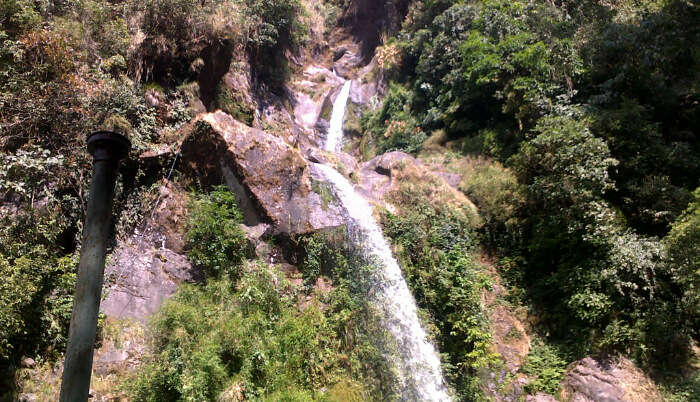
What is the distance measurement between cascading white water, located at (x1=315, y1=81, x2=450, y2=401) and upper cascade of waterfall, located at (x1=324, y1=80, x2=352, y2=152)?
9.28 metres

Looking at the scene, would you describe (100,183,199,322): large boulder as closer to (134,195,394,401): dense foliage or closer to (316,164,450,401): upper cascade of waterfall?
(134,195,394,401): dense foliage

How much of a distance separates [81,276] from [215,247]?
687cm

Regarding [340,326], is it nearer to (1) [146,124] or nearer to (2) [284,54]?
(1) [146,124]

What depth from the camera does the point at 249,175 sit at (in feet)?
34.5

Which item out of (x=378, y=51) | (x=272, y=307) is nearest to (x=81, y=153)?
(x=272, y=307)

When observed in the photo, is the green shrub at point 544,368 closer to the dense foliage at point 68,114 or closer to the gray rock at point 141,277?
the dense foliage at point 68,114

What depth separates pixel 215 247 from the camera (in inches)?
368

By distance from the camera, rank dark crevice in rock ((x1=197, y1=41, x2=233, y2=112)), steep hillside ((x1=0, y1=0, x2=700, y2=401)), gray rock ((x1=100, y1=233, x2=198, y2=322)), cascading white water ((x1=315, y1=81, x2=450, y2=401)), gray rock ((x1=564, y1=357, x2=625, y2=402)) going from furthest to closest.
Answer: dark crevice in rock ((x1=197, y1=41, x2=233, y2=112)) → cascading white water ((x1=315, y1=81, x2=450, y2=401)) → gray rock ((x1=100, y1=233, x2=198, y2=322)) → gray rock ((x1=564, y1=357, x2=625, y2=402)) → steep hillside ((x1=0, y1=0, x2=700, y2=401))

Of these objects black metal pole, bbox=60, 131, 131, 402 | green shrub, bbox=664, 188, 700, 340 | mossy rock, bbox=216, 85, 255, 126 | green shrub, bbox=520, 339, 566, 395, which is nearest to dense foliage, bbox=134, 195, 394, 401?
green shrub, bbox=520, 339, 566, 395

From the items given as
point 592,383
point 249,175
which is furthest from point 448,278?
point 249,175

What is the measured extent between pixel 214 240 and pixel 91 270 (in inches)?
274

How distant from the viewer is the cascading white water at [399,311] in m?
8.82

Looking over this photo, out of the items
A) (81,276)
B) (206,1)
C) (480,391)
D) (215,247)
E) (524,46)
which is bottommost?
(480,391)

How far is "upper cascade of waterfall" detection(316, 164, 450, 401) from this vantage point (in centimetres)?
882
